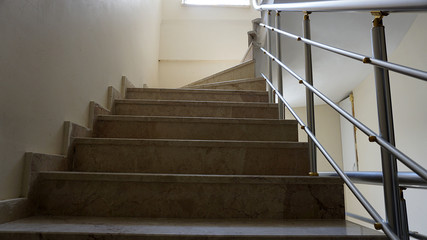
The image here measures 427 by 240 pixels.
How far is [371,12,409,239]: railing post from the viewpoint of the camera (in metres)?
0.70

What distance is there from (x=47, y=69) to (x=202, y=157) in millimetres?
640

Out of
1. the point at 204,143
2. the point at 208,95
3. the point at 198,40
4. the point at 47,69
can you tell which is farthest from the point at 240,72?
the point at 47,69

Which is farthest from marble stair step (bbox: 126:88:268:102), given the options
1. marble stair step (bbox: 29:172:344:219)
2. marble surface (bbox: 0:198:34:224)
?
marble surface (bbox: 0:198:34:224)

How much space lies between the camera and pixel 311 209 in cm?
101

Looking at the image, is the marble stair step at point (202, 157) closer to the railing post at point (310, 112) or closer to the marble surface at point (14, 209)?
the railing post at point (310, 112)

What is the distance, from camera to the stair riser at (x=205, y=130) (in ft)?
4.91

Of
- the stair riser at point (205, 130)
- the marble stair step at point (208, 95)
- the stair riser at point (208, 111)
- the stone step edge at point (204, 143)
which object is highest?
the marble stair step at point (208, 95)

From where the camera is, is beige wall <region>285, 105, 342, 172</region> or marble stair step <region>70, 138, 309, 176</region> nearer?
marble stair step <region>70, 138, 309, 176</region>

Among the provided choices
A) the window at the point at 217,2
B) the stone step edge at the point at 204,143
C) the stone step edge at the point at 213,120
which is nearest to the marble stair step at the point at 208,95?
the stone step edge at the point at 213,120

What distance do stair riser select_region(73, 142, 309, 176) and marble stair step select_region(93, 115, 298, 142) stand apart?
234 millimetres

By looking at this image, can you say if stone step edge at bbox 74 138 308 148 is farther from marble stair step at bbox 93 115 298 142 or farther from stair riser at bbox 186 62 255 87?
stair riser at bbox 186 62 255 87

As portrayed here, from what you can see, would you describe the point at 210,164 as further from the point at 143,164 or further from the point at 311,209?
the point at 311,209

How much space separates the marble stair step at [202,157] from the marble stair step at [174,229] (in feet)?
1.03

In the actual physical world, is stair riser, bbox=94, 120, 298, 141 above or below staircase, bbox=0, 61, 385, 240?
above
